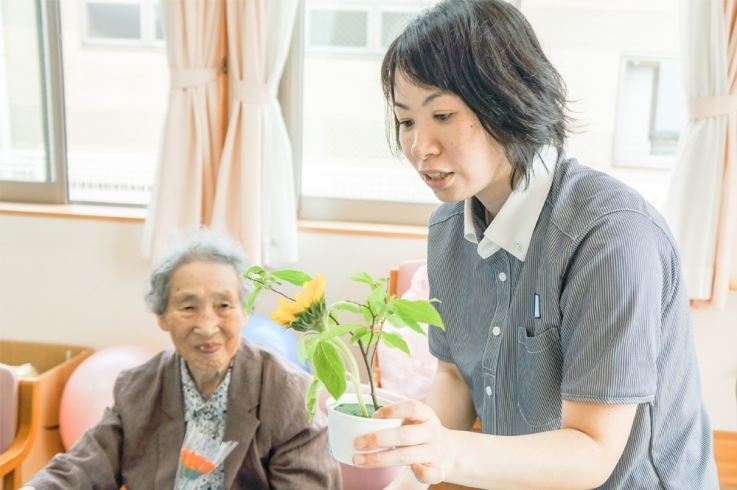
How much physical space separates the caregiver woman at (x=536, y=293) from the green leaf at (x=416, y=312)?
0.34 feet

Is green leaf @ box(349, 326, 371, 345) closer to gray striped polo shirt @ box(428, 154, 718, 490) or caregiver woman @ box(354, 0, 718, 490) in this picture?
caregiver woman @ box(354, 0, 718, 490)

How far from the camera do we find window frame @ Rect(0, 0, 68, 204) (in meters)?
3.27

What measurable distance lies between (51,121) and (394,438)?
3.22 meters

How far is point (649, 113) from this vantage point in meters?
3.13

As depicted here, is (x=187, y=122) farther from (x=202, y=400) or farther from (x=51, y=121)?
(x=202, y=400)

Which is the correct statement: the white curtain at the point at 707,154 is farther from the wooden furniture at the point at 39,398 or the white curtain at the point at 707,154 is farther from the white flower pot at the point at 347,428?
the wooden furniture at the point at 39,398

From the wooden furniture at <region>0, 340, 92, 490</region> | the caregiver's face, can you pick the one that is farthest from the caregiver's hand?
the wooden furniture at <region>0, 340, 92, 490</region>

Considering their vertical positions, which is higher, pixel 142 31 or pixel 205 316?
pixel 142 31

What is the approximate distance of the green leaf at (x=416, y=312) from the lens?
719 millimetres

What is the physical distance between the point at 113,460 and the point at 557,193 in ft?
4.42

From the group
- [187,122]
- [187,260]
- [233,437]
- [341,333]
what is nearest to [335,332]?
[341,333]

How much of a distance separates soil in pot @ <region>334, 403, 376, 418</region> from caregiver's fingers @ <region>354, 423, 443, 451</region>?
0.15ft

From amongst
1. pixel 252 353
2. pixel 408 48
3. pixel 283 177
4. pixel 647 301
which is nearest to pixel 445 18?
pixel 408 48

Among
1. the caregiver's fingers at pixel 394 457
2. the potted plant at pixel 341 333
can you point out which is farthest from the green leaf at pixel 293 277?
the caregiver's fingers at pixel 394 457
